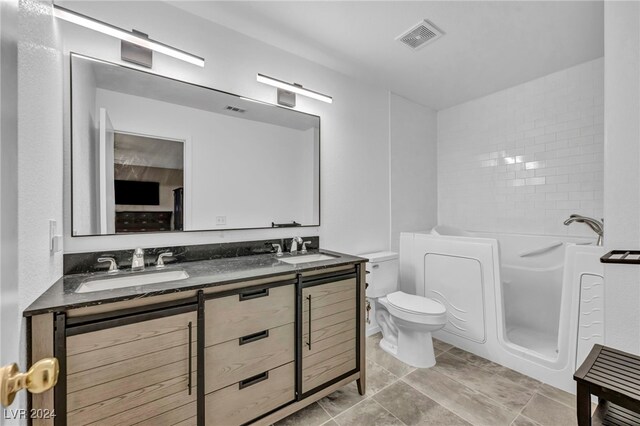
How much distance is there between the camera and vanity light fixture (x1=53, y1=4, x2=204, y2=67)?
1.36 meters

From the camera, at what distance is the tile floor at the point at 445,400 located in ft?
5.50

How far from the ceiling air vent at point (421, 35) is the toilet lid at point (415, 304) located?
2.12 meters

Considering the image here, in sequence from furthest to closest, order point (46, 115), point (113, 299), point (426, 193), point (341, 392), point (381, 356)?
point (426, 193) → point (381, 356) → point (341, 392) → point (46, 115) → point (113, 299)

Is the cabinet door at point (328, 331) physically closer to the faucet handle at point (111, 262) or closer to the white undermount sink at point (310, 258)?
the white undermount sink at point (310, 258)

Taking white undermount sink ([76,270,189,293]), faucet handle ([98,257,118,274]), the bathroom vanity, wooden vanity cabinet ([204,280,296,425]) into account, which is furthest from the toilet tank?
faucet handle ([98,257,118,274])

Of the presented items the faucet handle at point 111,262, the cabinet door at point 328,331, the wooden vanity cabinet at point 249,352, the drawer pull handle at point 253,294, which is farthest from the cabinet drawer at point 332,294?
the faucet handle at point 111,262

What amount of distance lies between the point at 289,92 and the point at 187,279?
5.41ft

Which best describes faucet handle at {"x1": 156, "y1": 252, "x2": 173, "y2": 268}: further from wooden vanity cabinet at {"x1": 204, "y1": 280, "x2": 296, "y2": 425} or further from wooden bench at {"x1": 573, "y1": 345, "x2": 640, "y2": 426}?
wooden bench at {"x1": 573, "y1": 345, "x2": 640, "y2": 426}

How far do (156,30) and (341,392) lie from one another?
2681 mm

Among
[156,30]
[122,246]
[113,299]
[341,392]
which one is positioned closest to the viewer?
[113,299]

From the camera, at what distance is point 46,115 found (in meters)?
1.20

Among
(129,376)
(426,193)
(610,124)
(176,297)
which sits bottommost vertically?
(129,376)

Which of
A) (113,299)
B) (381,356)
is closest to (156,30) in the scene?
(113,299)

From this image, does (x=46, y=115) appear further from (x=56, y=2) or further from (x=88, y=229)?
(x=56, y=2)
